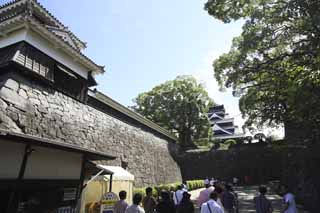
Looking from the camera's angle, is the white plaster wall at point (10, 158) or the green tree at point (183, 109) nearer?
the white plaster wall at point (10, 158)

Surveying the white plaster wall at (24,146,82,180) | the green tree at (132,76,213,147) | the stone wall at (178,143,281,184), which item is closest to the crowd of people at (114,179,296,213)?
the white plaster wall at (24,146,82,180)

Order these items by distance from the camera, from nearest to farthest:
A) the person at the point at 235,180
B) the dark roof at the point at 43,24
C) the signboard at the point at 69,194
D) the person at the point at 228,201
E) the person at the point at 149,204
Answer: the signboard at the point at 69,194, the person at the point at 149,204, the person at the point at 228,201, the dark roof at the point at 43,24, the person at the point at 235,180

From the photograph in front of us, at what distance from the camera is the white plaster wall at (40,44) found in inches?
296

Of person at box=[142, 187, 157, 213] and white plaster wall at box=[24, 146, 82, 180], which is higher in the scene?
white plaster wall at box=[24, 146, 82, 180]

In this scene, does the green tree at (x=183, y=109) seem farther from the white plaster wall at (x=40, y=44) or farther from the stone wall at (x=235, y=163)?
the white plaster wall at (x=40, y=44)

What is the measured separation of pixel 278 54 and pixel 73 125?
845 cm

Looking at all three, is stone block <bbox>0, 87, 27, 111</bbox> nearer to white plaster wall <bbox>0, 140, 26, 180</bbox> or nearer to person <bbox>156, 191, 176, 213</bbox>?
white plaster wall <bbox>0, 140, 26, 180</bbox>

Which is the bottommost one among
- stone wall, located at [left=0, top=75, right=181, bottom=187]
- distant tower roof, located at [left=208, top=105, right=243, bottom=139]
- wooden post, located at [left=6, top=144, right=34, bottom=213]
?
wooden post, located at [left=6, top=144, right=34, bottom=213]

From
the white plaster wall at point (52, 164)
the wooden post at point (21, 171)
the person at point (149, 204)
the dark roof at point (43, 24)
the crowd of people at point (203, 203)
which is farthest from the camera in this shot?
the dark roof at point (43, 24)

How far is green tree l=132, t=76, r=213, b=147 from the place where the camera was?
26062mm

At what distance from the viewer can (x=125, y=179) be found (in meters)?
9.44

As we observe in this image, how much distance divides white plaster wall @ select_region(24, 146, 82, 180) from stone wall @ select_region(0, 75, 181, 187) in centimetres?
191

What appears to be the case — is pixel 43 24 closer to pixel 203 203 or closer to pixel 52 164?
pixel 52 164

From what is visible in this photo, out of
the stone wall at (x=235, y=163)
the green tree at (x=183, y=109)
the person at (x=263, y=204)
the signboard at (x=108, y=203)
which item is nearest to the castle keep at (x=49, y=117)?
the signboard at (x=108, y=203)
